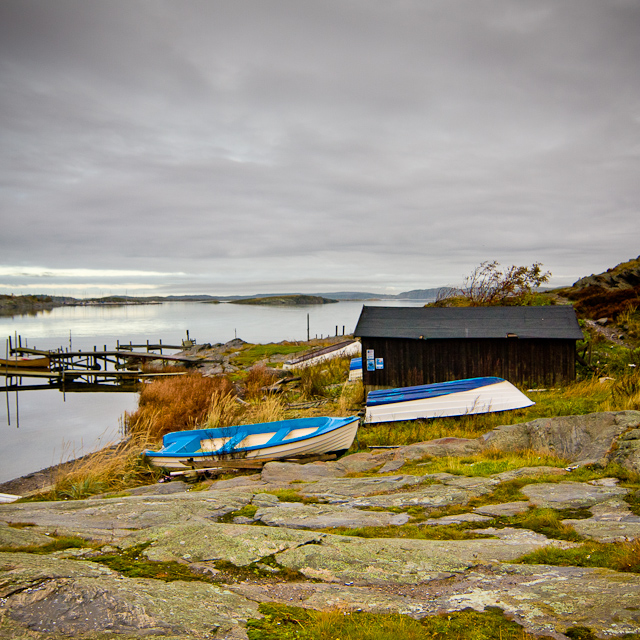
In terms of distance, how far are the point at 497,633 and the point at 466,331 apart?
727 inches

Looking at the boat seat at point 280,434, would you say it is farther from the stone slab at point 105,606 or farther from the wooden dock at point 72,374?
the wooden dock at point 72,374

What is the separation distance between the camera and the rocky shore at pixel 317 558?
2.81 m

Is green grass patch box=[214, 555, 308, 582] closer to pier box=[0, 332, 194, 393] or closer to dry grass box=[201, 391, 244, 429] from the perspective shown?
dry grass box=[201, 391, 244, 429]

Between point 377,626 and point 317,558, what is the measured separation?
4.16ft

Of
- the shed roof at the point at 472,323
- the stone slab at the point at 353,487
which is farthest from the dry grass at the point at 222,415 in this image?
the stone slab at the point at 353,487

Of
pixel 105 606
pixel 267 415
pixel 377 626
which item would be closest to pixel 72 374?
pixel 267 415

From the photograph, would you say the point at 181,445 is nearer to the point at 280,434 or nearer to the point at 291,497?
the point at 280,434

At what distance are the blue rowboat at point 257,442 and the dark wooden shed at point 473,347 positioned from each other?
7.30m

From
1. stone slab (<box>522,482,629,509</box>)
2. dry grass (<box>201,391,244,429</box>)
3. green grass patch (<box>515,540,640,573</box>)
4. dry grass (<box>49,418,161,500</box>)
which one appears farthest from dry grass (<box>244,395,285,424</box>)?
green grass patch (<box>515,540,640,573</box>)

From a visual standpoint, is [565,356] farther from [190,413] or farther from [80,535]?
[80,535]

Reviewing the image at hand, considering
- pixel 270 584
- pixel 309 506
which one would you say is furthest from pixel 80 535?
pixel 309 506

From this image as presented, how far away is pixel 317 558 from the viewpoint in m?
4.08

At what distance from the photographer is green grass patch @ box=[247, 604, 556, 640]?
2781mm

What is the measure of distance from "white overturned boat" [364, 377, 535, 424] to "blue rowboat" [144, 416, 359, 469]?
294 centimetres
